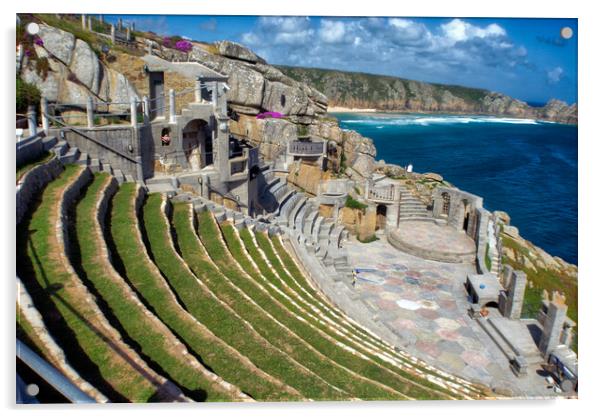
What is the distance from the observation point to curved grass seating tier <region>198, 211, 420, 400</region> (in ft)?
32.0

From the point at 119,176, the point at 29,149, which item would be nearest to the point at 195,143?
the point at 119,176

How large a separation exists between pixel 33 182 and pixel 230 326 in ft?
25.9

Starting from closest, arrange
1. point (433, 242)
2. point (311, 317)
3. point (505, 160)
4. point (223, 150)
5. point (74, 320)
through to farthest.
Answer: point (74, 320)
point (311, 317)
point (223, 150)
point (433, 242)
point (505, 160)

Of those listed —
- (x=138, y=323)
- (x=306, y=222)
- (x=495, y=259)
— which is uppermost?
(x=306, y=222)

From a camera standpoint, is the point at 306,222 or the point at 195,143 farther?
the point at 306,222

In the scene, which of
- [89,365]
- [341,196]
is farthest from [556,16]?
[341,196]

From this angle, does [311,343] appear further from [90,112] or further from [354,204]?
[354,204]

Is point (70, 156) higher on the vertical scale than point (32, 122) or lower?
lower

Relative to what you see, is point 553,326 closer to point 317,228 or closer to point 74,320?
point 317,228

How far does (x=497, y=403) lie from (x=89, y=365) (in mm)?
8696

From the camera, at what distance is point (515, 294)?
60.9 feet

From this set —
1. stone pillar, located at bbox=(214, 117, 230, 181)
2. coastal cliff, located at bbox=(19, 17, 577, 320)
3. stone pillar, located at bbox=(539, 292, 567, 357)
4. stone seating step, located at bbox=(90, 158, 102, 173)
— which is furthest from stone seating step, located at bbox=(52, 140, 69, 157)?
stone pillar, located at bbox=(539, 292, 567, 357)

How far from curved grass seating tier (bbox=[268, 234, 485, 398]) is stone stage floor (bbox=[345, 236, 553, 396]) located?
202 cm

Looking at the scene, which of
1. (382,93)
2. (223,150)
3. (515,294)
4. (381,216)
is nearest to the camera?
(515,294)
